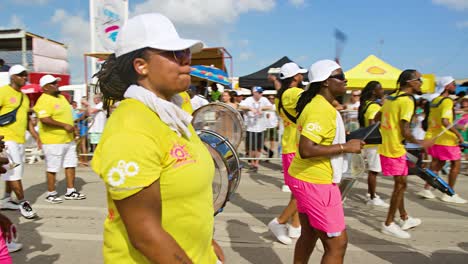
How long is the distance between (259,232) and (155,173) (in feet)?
11.3

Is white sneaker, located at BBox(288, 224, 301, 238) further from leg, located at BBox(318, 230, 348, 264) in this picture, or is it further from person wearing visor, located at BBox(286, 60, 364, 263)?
leg, located at BBox(318, 230, 348, 264)

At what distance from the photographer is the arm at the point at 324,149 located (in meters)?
2.63

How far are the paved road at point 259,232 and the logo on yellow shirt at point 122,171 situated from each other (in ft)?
9.01

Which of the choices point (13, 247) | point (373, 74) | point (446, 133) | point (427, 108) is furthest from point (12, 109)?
point (373, 74)

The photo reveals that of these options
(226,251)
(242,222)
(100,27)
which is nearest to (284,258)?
(226,251)

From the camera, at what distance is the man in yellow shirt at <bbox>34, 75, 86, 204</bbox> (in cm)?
546

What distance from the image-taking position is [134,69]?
1.41 meters

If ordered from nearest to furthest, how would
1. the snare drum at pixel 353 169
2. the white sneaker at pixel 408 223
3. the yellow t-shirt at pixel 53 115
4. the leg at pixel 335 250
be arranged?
the leg at pixel 335 250
the snare drum at pixel 353 169
the white sneaker at pixel 408 223
the yellow t-shirt at pixel 53 115

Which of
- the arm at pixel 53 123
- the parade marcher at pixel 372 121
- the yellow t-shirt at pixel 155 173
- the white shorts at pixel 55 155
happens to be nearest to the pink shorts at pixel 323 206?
the yellow t-shirt at pixel 155 173

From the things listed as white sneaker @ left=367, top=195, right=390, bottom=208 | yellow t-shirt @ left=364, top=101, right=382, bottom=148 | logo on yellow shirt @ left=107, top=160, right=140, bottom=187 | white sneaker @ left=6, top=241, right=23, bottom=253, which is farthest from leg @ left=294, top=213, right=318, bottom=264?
yellow t-shirt @ left=364, top=101, right=382, bottom=148

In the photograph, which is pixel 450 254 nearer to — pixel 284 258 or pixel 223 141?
pixel 284 258

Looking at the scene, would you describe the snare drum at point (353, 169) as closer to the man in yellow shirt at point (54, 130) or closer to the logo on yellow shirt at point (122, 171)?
the logo on yellow shirt at point (122, 171)

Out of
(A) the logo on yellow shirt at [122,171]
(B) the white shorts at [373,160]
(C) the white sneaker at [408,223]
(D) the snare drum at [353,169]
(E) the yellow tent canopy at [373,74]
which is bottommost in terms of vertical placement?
(C) the white sneaker at [408,223]

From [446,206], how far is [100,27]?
12.2 m
